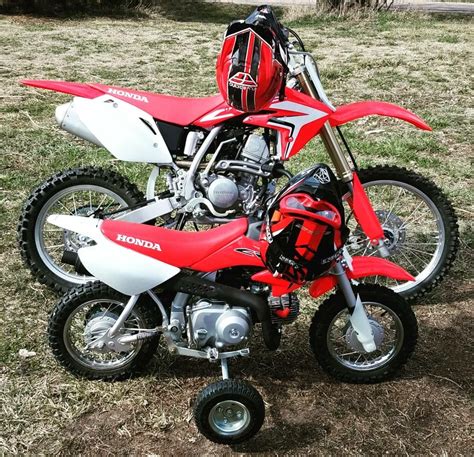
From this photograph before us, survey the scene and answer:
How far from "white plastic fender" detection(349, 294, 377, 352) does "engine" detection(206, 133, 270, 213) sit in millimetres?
940

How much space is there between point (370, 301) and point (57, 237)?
2111mm

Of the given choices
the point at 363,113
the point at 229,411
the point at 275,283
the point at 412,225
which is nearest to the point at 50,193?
the point at 275,283

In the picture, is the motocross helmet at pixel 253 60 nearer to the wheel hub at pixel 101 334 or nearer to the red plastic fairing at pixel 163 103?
the red plastic fairing at pixel 163 103

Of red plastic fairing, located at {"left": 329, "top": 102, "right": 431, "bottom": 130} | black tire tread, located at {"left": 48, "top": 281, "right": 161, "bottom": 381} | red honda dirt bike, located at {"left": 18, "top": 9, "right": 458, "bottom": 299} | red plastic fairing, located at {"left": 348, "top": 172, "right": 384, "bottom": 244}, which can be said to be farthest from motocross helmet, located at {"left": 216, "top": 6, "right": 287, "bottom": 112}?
black tire tread, located at {"left": 48, "top": 281, "right": 161, "bottom": 381}

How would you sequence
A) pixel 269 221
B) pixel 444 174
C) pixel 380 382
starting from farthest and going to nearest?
1. pixel 444 174
2. pixel 380 382
3. pixel 269 221

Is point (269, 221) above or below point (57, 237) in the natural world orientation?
above

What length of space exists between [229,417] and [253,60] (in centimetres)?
171

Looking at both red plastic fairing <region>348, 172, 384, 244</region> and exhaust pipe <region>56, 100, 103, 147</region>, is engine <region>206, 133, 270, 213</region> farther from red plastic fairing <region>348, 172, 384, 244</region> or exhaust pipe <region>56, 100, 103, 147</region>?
exhaust pipe <region>56, 100, 103, 147</region>

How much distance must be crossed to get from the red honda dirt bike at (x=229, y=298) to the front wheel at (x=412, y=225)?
34.3 inches

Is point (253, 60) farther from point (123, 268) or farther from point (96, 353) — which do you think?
point (96, 353)

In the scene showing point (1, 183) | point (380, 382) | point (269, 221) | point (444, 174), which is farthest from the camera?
point (444, 174)

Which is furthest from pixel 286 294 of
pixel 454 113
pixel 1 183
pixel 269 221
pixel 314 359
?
pixel 454 113

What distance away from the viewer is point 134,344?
10.7 feet

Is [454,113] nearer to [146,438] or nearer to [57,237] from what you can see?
[57,237]
